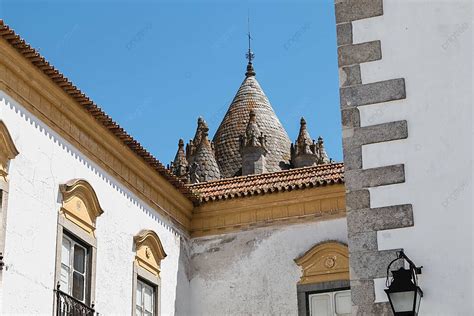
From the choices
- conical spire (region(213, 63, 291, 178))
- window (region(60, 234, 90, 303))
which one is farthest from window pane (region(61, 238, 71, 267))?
conical spire (region(213, 63, 291, 178))

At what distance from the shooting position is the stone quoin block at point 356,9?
7.01m

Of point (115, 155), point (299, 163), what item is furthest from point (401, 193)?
point (299, 163)

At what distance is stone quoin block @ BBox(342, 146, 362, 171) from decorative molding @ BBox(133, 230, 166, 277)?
20.1 ft

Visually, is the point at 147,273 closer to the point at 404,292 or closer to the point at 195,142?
the point at 404,292

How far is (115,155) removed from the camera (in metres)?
12.2

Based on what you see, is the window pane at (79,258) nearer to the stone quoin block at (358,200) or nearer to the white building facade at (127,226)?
the white building facade at (127,226)

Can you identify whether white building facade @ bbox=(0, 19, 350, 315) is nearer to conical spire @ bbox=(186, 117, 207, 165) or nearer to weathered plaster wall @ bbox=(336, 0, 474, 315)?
weathered plaster wall @ bbox=(336, 0, 474, 315)

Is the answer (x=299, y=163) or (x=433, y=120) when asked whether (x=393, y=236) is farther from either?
(x=299, y=163)

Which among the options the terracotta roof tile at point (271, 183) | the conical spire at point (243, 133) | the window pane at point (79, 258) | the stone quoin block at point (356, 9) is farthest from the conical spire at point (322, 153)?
the stone quoin block at point (356, 9)

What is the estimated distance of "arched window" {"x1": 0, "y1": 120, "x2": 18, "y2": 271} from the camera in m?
9.57

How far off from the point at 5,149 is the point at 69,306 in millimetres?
1967

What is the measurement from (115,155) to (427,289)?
6.69m

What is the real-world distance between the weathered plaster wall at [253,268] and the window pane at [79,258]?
2.90 meters

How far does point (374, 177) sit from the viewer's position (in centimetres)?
661
